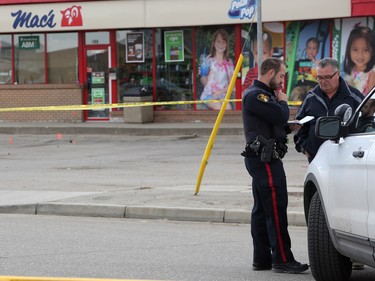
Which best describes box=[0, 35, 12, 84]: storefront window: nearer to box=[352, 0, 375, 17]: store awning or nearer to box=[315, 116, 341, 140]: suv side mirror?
box=[352, 0, 375, 17]: store awning

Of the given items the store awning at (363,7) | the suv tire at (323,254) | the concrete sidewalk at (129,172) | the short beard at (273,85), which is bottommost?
the concrete sidewalk at (129,172)

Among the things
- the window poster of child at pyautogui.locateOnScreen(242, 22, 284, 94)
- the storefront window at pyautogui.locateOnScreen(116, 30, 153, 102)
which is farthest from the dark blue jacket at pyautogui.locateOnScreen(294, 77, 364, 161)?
the storefront window at pyautogui.locateOnScreen(116, 30, 153, 102)

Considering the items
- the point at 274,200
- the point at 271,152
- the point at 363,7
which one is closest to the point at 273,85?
the point at 271,152

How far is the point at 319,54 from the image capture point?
24125 mm

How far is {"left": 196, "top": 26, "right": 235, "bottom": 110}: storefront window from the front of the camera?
25.0 m

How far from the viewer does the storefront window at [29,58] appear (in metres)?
26.7

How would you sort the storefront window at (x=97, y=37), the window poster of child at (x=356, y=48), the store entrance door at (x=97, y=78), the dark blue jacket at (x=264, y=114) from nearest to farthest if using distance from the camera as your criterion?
1. the dark blue jacket at (x=264, y=114)
2. the window poster of child at (x=356, y=48)
3. the storefront window at (x=97, y=37)
4. the store entrance door at (x=97, y=78)

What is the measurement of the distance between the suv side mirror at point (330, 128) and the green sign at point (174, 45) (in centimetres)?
1917

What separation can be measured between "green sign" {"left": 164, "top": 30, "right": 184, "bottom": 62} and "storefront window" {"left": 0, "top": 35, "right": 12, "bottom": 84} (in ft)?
17.3

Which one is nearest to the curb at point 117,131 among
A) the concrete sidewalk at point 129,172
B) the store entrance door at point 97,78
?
the concrete sidewalk at point 129,172

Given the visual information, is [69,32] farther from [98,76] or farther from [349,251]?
[349,251]

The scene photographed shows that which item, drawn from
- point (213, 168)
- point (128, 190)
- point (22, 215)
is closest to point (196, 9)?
point (213, 168)

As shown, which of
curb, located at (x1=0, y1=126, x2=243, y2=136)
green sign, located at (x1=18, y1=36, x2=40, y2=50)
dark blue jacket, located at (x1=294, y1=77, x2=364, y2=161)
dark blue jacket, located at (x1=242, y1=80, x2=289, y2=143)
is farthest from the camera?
green sign, located at (x1=18, y1=36, x2=40, y2=50)

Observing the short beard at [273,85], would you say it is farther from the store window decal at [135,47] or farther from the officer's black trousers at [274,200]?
the store window decal at [135,47]
